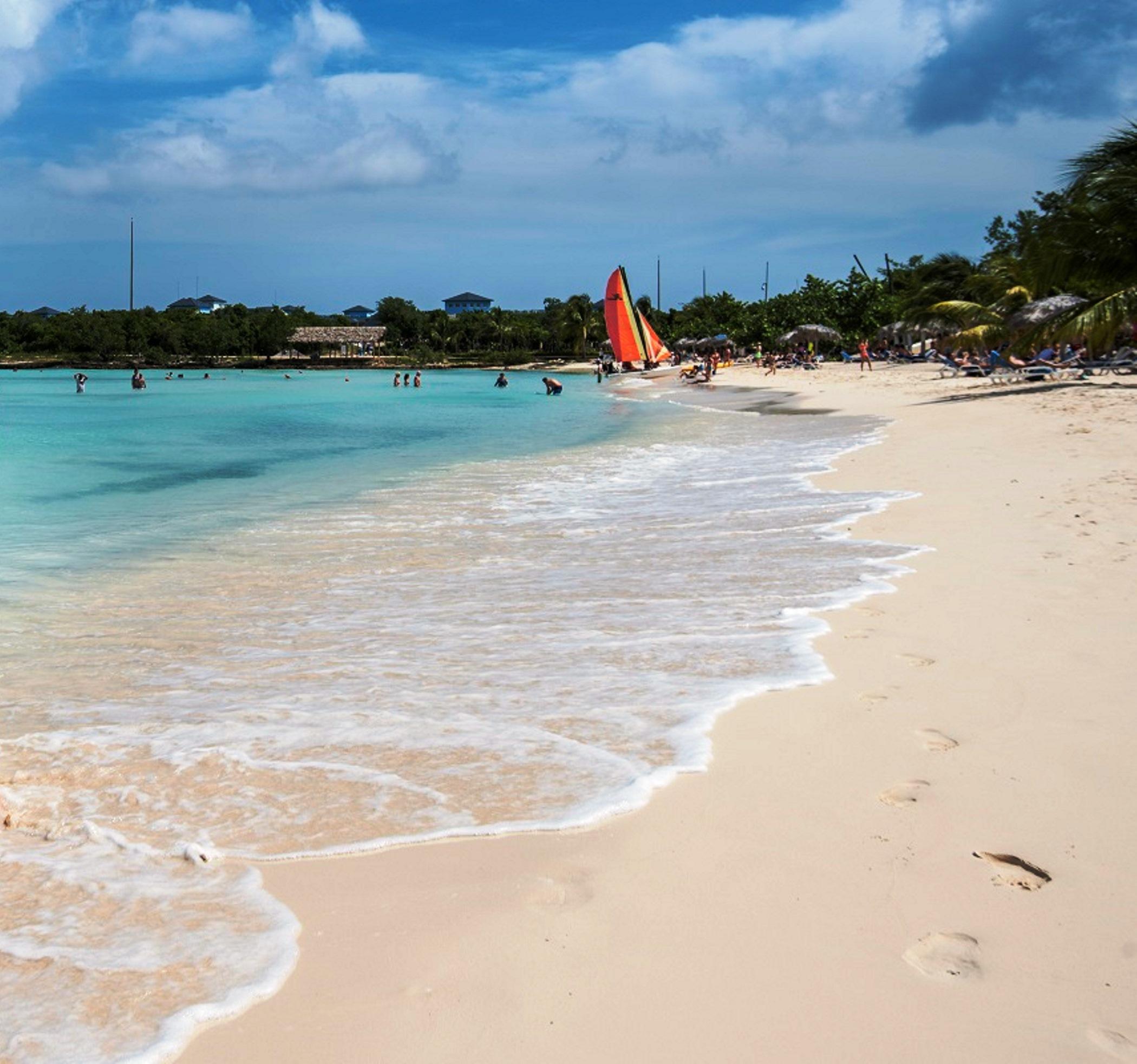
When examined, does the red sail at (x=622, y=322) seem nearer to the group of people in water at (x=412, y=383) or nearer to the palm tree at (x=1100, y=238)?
the group of people in water at (x=412, y=383)

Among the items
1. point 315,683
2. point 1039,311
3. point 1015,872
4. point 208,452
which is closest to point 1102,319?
point 1039,311

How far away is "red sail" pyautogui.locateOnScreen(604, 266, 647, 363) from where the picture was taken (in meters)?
56.2

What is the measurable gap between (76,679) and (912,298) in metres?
50.4

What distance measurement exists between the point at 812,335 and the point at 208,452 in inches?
1675

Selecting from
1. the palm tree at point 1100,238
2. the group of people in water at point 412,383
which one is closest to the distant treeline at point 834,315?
the palm tree at point 1100,238

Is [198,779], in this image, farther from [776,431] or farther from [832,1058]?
[776,431]

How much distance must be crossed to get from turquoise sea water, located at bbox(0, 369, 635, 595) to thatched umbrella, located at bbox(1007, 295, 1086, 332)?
→ 11898 millimetres

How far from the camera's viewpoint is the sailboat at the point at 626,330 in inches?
2232

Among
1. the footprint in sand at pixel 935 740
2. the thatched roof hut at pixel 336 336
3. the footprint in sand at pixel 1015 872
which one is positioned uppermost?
the thatched roof hut at pixel 336 336

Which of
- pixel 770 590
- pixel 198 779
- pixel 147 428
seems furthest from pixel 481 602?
pixel 147 428

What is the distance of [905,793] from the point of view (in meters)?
3.14

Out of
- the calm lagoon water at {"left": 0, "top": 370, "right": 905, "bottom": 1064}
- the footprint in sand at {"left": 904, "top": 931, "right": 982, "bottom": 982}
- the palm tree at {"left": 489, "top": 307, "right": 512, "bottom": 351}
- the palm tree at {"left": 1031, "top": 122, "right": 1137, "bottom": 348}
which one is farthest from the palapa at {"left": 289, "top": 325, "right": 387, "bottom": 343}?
the footprint in sand at {"left": 904, "top": 931, "right": 982, "bottom": 982}

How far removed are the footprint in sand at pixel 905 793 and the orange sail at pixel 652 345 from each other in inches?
2438

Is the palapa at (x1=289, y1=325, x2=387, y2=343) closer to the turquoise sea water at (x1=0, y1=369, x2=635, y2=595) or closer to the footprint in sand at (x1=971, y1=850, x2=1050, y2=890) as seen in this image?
the turquoise sea water at (x1=0, y1=369, x2=635, y2=595)
